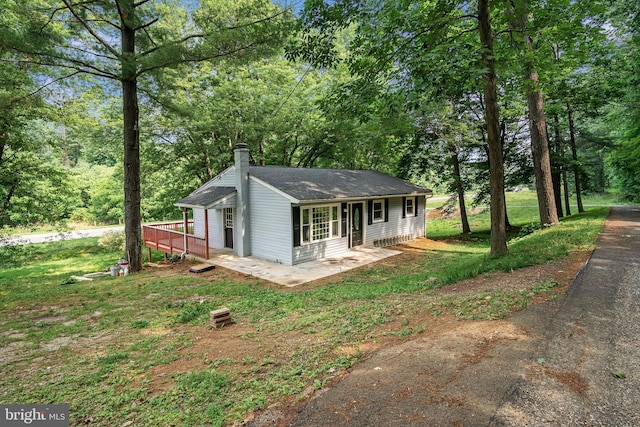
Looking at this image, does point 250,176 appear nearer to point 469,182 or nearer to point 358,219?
point 358,219

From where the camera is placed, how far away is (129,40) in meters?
9.73

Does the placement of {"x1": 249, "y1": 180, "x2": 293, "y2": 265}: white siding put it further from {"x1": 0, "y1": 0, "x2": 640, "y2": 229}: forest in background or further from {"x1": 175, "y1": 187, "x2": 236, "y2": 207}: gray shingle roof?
{"x1": 0, "y1": 0, "x2": 640, "y2": 229}: forest in background

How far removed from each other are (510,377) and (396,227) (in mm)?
12488

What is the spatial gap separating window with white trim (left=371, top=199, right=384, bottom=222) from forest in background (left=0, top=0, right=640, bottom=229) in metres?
2.85

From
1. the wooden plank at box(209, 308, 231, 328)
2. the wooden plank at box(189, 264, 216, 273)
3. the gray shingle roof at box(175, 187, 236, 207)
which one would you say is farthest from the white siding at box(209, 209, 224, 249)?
the wooden plank at box(209, 308, 231, 328)

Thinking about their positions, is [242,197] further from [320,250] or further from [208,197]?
[320,250]

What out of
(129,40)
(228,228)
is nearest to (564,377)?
(228,228)

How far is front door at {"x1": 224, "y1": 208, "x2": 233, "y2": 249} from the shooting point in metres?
12.9

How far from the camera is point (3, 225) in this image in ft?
35.3

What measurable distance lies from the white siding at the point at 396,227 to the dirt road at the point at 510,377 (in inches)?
382

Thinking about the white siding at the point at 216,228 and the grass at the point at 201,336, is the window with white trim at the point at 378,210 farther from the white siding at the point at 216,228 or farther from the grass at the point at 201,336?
the white siding at the point at 216,228

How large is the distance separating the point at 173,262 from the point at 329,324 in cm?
905

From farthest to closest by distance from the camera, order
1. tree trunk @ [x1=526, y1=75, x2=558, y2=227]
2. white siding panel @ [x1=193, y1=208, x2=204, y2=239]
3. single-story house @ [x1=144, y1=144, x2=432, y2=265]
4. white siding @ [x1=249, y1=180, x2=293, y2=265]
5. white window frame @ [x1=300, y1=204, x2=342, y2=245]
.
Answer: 1. white siding panel @ [x1=193, y1=208, x2=204, y2=239]
2. white window frame @ [x1=300, y1=204, x2=342, y2=245]
3. single-story house @ [x1=144, y1=144, x2=432, y2=265]
4. white siding @ [x1=249, y1=180, x2=293, y2=265]
5. tree trunk @ [x1=526, y1=75, x2=558, y2=227]

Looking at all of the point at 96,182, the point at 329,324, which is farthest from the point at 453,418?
the point at 96,182
